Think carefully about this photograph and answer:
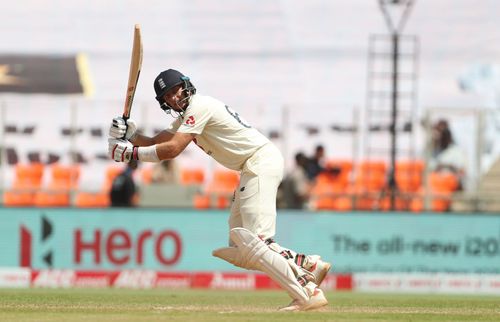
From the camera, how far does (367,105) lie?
2047 cm

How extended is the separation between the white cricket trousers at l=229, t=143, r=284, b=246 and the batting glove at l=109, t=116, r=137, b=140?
0.79m

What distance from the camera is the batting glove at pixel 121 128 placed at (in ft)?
25.6

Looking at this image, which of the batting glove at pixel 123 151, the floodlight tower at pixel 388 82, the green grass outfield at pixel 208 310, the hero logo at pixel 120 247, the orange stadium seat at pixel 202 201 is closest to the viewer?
the green grass outfield at pixel 208 310

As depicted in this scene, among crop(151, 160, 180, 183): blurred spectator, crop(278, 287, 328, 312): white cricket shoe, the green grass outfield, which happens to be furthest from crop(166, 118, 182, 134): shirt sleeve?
crop(151, 160, 180, 183): blurred spectator

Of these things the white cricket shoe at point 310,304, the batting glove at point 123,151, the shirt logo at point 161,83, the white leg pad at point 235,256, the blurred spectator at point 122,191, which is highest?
the shirt logo at point 161,83

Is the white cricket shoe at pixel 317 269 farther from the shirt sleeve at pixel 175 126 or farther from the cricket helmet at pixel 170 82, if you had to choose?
the cricket helmet at pixel 170 82

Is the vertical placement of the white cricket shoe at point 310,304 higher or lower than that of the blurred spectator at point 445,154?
lower

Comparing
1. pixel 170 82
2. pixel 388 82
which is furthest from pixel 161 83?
pixel 388 82

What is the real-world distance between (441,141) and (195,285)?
3.96m

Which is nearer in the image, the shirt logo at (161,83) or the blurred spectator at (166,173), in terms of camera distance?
the shirt logo at (161,83)

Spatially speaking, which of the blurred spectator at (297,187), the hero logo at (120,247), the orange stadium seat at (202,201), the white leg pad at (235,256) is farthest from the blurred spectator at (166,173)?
the white leg pad at (235,256)

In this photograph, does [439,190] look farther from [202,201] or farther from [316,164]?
[202,201]

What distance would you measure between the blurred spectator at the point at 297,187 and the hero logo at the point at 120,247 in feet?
6.33

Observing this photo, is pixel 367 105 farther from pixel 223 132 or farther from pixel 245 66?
pixel 223 132
